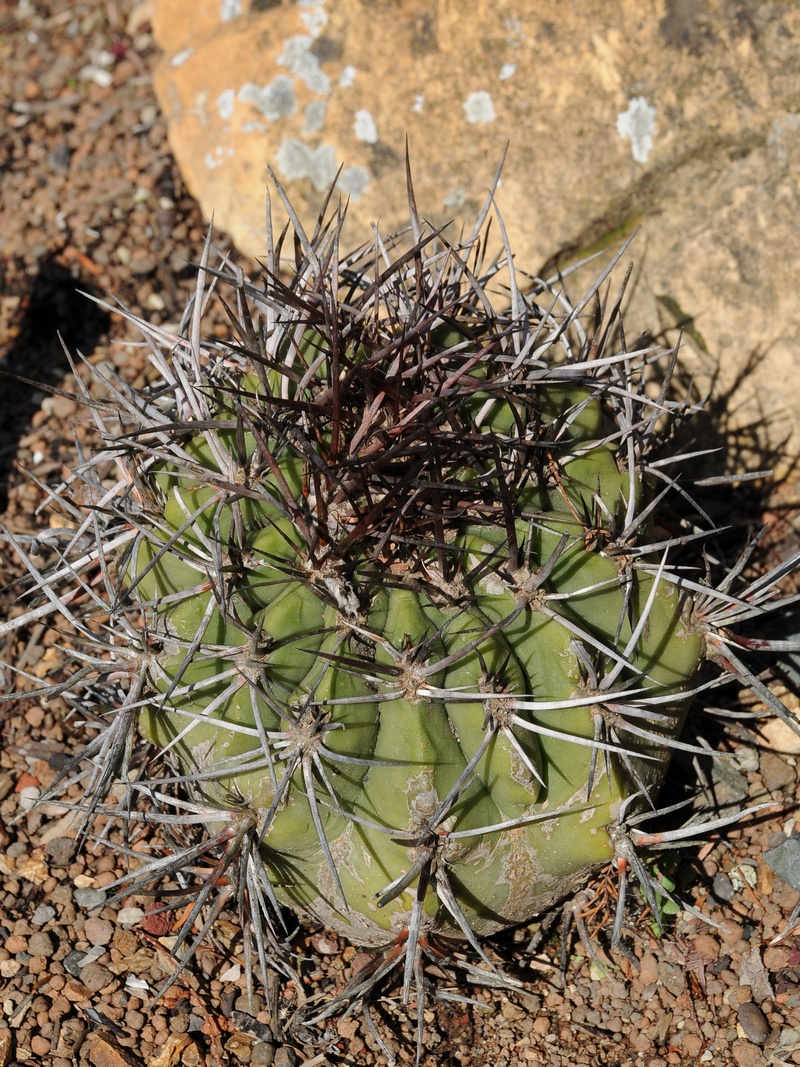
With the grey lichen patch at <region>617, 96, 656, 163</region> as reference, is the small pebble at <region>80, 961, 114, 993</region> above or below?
below

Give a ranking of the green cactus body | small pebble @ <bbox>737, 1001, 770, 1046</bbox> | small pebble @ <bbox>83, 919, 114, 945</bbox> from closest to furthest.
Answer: the green cactus body
small pebble @ <bbox>737, 1001, 770, 1046</bbox>
small pebble @ <bbox>83, 919, 114, 945</bbox>

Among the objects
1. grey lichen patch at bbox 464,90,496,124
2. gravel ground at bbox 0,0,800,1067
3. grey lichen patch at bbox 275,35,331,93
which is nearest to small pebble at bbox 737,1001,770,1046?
gravel ground at bbox 0,0,800,1067

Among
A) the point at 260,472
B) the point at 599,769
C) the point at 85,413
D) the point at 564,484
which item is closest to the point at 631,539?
the point at 564,484

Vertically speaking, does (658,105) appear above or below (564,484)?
above

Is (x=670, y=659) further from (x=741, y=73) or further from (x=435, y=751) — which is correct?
(x=741, y=73)

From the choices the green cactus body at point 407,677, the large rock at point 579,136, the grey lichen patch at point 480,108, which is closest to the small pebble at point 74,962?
the green cactus body at point 407,677

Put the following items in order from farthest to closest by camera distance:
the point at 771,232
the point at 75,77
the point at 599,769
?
the point at 75,77, the point at 771,232, the point at 599,769

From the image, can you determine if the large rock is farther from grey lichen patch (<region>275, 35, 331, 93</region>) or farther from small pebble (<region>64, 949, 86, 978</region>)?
small pebble (<region>64, 949, 86, 978</region>)

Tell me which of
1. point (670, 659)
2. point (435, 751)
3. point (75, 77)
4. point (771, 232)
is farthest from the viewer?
point (75, 77)
